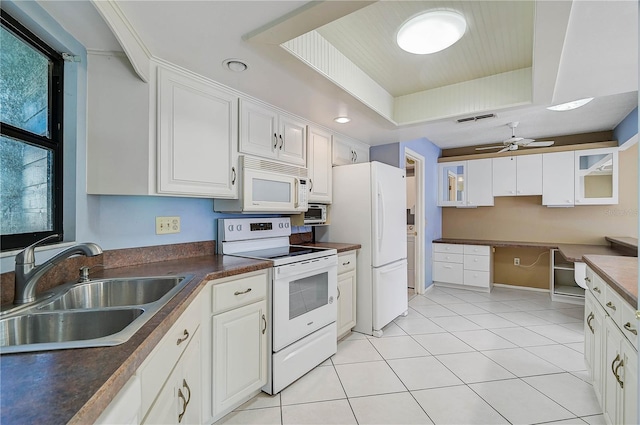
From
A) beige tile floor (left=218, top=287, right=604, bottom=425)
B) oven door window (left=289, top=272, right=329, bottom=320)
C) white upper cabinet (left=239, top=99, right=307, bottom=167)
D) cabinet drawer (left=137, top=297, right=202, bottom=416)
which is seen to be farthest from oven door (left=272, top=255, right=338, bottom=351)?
white upper cabinet (left=239, top=99, right=307, bottom=167)

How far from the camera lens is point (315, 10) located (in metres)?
1.33

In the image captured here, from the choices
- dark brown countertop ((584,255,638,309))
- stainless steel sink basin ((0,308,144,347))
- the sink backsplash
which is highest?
the sink backsplash

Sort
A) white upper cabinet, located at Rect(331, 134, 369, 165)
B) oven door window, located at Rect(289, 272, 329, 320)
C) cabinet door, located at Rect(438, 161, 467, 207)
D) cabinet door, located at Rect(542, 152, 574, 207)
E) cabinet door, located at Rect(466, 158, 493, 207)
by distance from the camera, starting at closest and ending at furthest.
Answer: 1. oven door window, located at Rect(289, 272, 329, 320)
2. white upper cabinet, located at Rect(331, 134, 369, 165)
3. cabinet door, located at Rect(542, 152, 574, 207)
4. cabinet door, located at Rect(466, 158, 493, 207)
5. cabinet door, located at Rect(438, 161, 467, 207)

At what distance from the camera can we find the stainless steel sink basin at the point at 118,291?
4.54 ft

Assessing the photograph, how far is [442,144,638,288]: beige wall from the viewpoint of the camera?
3.87m

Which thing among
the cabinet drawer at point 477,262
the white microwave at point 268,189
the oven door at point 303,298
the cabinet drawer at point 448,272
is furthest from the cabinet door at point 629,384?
the cabinet drawer at point 448,272

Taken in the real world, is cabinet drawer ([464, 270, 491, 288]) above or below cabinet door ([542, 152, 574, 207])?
below

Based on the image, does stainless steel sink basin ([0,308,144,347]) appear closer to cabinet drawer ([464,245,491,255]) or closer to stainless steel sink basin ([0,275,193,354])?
stainless steel sink basin ([0,275,193,354])

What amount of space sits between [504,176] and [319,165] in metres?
3.10

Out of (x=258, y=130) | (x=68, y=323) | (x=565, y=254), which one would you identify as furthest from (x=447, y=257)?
(x=68, y=323)

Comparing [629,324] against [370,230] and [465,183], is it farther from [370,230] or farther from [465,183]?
[465,183]

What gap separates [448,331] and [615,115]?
3119mm

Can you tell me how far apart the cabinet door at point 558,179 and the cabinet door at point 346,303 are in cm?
318

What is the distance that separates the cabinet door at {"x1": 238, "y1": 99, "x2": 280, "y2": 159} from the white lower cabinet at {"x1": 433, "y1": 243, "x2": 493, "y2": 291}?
336cm
